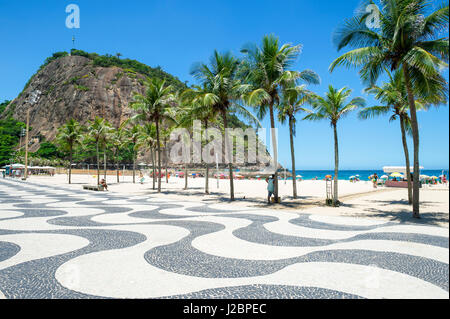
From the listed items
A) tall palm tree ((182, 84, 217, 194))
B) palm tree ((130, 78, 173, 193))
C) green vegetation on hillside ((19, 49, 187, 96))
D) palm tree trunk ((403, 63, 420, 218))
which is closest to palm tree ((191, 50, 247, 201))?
tall palm tree ((182, 84, 217, 194))

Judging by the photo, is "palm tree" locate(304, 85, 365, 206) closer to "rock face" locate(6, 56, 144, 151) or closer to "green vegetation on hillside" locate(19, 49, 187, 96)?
"rock face" locate(6, 56, 144, 151)

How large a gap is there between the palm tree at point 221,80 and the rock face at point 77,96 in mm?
80711

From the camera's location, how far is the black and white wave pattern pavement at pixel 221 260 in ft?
11.4

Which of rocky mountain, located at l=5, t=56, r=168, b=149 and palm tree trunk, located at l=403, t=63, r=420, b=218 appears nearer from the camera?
palm tree trunk, located at l=403, t=63, r=420, b=218

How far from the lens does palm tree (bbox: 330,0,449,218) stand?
7957mm

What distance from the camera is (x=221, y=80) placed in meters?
15.3

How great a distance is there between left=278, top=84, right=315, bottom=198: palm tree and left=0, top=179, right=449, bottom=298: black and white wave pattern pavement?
7.79m

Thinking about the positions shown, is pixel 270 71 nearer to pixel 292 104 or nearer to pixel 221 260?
pixel 292 104

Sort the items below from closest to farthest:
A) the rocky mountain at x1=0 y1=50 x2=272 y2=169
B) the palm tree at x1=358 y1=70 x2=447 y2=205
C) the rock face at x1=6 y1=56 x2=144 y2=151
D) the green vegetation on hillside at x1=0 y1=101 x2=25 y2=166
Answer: the palm tree at x1=358 y1=70 x2=447 y2=205, the green vegetation on hillside at x1=0 y1=101 x2=25 y2=166, the rocky mountain at x1=0 y1=50 x2=272 y2=169, the rock face at x1=6 y1=56 x2=144 y2=151

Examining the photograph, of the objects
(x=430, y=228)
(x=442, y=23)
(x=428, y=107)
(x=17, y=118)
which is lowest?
(x=430, y=228)
